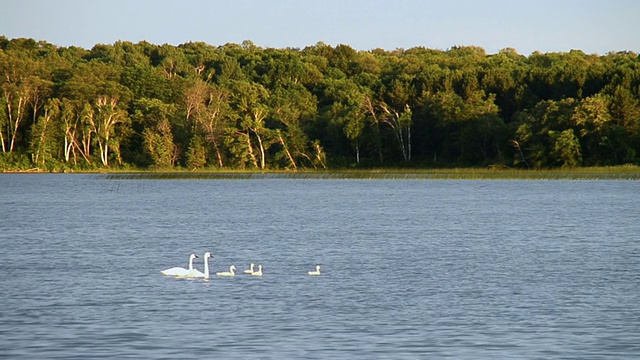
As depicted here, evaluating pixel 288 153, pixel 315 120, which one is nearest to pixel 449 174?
pixel 288 153

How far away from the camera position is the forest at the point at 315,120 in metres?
83.3

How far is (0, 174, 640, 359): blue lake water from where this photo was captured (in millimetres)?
A: 15930

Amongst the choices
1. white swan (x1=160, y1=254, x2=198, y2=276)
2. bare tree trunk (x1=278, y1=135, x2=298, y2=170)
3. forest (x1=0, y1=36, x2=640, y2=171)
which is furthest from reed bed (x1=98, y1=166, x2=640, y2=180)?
white swan (x1=160, y1=254, x2=198, y2=276)

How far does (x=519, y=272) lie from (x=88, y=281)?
31.9ft

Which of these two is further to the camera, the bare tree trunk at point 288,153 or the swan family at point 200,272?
the bare tree trunk at point 288,153

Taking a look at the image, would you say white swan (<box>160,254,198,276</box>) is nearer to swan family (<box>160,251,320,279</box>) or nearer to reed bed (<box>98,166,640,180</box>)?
swan family (<box>160,251,320,279</box>)

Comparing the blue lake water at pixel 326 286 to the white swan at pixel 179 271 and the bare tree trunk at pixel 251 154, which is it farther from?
the bare tree trunk at pixel 251 154

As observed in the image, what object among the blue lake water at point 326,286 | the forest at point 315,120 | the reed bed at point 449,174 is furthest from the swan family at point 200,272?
the forest at point 315,120

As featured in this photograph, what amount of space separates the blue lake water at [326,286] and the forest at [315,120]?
3686cm

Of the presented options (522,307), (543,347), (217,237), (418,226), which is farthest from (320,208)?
(543,347)

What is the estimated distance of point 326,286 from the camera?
21.8 m

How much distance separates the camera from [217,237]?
3447 centimetres

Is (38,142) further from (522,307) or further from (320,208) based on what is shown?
(522,307)

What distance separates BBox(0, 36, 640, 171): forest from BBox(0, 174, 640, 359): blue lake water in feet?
121
